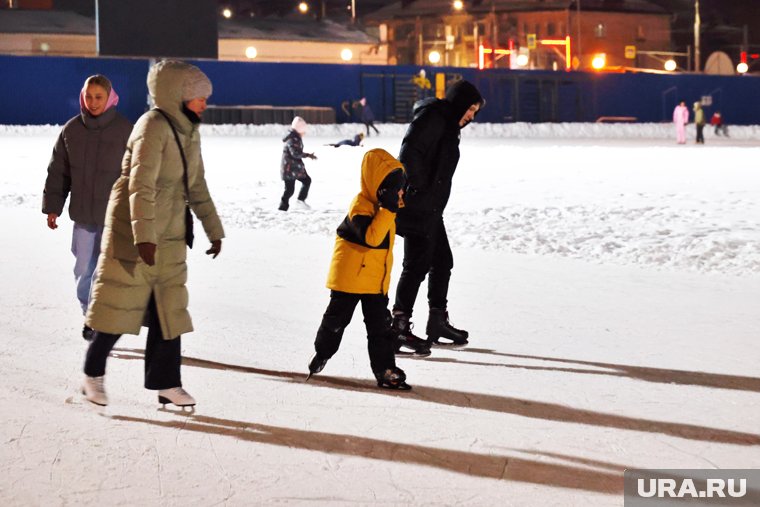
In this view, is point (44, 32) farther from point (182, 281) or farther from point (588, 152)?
point (182, 281)

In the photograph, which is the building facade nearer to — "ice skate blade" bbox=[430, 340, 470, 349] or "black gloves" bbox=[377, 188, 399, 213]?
"ice skate blade" bbox=[430, 340, 470, 349]

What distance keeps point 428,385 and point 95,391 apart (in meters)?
1.36

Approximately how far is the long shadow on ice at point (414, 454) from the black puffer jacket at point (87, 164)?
66.2 inches

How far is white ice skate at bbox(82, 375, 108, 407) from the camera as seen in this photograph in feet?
15.5

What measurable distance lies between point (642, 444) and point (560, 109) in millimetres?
40450

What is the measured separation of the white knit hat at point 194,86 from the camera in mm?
4445

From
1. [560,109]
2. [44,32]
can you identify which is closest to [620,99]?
[560,109]

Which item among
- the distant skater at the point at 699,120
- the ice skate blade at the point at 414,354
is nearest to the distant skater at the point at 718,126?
the distant skater at the point at 699,120

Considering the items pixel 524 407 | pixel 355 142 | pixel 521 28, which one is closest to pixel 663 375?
pixel 524 407

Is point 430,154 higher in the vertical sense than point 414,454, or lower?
higher

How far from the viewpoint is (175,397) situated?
15.4 feet

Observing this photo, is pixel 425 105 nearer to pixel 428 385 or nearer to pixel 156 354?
pixel 428 385

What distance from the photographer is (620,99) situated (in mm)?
44156

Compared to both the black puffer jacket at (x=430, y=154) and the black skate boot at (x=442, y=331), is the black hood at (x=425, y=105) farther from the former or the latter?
the black skate boot at (x=442, y=331)
